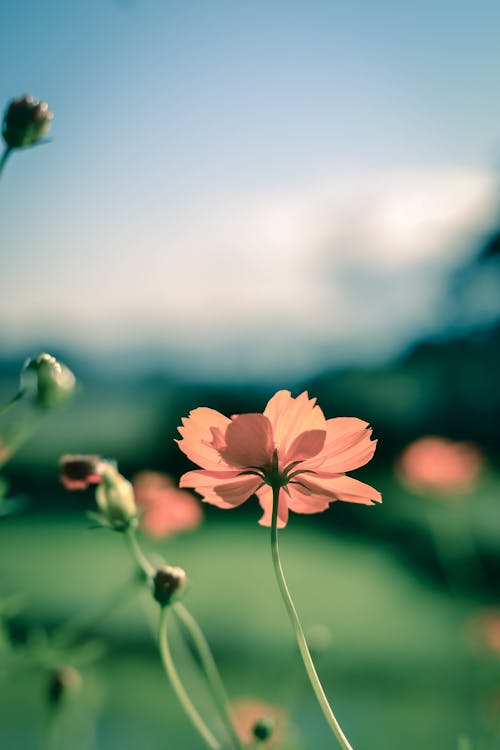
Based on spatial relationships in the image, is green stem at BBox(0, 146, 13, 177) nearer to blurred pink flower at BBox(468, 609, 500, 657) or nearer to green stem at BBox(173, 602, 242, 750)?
green stem at BBox(173, 602, 242, 750)

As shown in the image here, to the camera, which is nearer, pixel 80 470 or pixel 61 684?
pixel 80 470

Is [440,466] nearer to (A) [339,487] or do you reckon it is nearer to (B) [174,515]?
(B) [174,515]

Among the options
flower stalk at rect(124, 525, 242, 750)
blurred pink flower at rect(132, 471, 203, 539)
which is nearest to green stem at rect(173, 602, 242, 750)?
flower stalk at rect(124, 525, 242, 750)

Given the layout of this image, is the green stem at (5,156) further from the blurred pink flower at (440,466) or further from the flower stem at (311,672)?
the blurred pink flower at (440,466)

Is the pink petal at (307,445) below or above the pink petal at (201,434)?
above

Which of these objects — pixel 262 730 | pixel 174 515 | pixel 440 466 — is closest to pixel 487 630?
pixel 440 466

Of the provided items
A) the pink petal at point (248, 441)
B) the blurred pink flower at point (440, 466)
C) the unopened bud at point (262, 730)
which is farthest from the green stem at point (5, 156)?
the blurred pink flower at point (440, 466)
